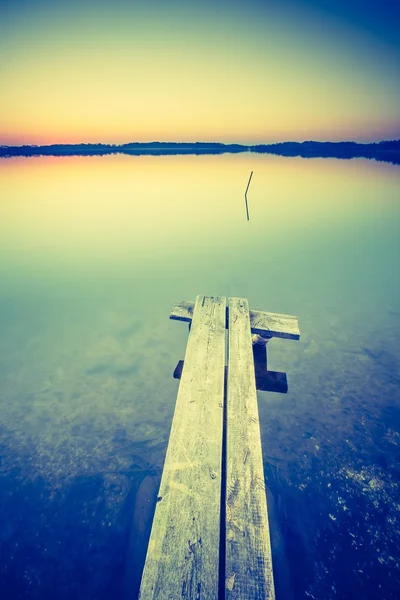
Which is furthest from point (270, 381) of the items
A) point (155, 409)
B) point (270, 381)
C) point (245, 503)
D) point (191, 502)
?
point (191, 502)

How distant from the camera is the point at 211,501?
7.31 ft

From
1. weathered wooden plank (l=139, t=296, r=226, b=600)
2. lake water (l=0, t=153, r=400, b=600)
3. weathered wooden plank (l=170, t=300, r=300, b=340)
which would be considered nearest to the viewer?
weathered wooden plank (l=139, t=296, r=226, b=600)

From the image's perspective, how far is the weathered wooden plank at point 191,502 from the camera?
182 cm

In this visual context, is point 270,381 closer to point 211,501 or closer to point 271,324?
point 271,324

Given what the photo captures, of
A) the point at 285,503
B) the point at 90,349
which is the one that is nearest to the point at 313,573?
the point at 285,503

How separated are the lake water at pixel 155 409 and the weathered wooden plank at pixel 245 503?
1.56m

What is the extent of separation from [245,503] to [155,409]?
3.01 meters

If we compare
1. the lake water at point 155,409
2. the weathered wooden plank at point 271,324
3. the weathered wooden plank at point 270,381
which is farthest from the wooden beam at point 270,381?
the weathered wooden plank at point 271,324

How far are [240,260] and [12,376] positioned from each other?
8654 mm

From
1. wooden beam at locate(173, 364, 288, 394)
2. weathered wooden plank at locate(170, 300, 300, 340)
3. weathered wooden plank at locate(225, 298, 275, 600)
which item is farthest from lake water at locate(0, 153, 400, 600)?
weathered wooden plank at locate(225, 298, 275, 600)

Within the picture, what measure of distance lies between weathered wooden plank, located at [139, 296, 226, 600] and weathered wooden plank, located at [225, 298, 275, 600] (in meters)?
0.10

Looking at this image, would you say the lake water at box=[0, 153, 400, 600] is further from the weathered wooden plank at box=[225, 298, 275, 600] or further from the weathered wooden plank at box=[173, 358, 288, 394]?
the weathered wooden plank at box=[225, 298, 275, 600]

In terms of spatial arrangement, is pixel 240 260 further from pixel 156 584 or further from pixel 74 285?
pixel 156 584

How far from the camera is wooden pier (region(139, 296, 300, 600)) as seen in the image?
71.8 inches
